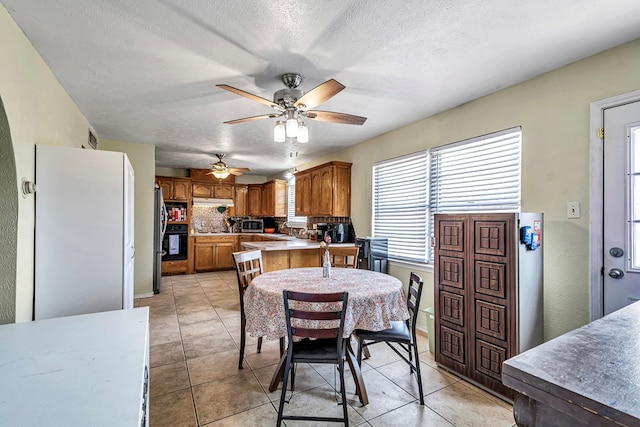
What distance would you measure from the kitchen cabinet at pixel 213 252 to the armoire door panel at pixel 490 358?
217 inches

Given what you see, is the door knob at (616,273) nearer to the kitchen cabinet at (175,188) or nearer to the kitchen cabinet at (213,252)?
the kitchen cabinet at (213,252)

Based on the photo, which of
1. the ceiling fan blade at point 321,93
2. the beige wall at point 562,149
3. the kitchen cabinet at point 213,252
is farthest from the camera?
the kitchen cabinet at point 213,252

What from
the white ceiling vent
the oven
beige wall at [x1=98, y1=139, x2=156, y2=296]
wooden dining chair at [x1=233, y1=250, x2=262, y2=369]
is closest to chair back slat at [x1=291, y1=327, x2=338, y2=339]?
wooden dining chair at [x1=233, y1=250, x2=262, y2=369]

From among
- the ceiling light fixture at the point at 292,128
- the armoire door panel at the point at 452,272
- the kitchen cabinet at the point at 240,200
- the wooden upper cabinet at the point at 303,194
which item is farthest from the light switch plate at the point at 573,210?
the kitchen cabinet at the point at 240,200

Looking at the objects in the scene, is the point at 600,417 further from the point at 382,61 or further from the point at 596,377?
the point at 382,61

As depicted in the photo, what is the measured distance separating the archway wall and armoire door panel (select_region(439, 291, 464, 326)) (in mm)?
2970

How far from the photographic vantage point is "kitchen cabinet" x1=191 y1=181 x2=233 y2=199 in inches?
278

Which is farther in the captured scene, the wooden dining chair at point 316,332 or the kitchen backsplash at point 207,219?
the kitchen backsplash at point 207,219

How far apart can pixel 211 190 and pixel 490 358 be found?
667 cm

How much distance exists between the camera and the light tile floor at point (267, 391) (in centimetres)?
195

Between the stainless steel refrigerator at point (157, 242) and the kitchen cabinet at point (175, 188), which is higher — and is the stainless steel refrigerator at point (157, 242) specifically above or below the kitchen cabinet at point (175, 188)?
below

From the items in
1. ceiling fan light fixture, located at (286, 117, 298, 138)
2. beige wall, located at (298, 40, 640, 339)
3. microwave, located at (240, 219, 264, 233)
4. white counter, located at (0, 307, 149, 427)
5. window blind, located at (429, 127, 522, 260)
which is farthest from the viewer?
microwave, located at (240, 219, 264, 233)

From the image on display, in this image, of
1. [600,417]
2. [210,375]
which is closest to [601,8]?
[600,417]

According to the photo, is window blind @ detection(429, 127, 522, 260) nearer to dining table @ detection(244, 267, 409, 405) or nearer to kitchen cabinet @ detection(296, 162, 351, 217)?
dining table @ detection(244, 267, 409, 405)
